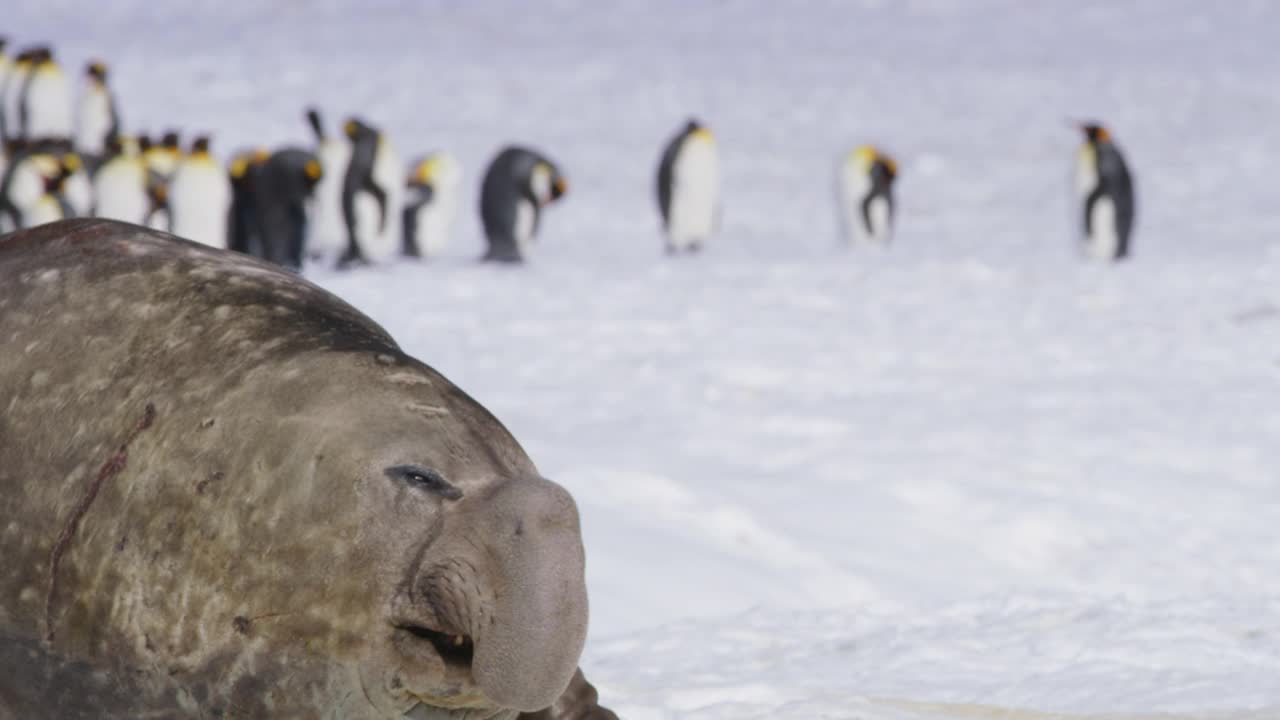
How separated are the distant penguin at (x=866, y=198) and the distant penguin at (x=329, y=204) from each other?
4550 mm

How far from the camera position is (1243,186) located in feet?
71.2

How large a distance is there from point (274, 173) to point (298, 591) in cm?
1504

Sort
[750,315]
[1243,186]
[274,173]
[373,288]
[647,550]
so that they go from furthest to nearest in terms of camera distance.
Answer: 1. [1243,186]
2. [274,173]
3. [373,288]
4. [750,315]
5. [647,550]

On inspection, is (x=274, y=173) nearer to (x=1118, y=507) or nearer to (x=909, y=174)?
(x=909, y=174)

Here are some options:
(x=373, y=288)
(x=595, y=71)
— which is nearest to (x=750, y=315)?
(x=373, y=288)

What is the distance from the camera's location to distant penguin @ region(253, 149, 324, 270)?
16.6m

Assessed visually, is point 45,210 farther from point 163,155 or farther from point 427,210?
point 427,210

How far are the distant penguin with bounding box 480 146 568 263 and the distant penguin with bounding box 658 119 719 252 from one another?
1.31 metres

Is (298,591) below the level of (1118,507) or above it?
above

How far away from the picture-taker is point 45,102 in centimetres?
2284

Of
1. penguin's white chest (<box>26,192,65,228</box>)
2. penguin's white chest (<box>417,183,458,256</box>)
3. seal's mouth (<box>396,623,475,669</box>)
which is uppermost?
seal's mouth (<box>396,623,475,669</box>)

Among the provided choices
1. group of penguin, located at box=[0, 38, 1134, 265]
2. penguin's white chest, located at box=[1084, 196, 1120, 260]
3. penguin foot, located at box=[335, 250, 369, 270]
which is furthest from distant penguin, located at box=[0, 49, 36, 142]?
penguin's white chest, located at box=[1084, 196, 1120, 260]

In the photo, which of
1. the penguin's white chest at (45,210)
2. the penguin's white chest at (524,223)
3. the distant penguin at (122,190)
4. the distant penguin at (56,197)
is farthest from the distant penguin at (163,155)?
the penguin's white chest at (524,223)

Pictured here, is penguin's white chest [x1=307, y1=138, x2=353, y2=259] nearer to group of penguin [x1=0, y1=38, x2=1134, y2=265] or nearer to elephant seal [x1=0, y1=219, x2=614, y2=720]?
group of penguin [x1=0, y1=38, x2=1134, y2=265]
